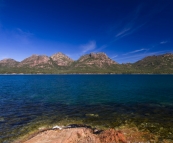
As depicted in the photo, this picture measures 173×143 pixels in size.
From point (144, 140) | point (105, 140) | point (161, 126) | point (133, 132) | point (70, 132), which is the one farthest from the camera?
point (161, 126)

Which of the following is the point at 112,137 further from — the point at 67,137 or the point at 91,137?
the point at 67,137

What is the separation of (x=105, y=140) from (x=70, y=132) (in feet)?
19.2

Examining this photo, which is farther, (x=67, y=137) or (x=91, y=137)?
(x=91, y=137)

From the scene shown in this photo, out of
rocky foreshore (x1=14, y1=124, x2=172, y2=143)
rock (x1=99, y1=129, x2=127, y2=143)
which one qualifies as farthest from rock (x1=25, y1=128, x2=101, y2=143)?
rock (x1=99, y1=129, x2=127, y2=143)

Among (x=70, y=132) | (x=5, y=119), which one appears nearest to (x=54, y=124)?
(x=70, y=132)

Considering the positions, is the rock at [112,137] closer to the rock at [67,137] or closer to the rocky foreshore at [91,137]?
the rocky foreshore at [91,137]

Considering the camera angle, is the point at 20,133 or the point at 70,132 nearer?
the point at 70,132

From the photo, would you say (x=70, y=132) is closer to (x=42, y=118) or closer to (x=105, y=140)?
(x=105, y=140)

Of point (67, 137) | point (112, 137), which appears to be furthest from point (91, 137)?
point (67, 137)

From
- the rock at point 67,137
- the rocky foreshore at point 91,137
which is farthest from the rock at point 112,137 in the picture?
the rock at point 67,137

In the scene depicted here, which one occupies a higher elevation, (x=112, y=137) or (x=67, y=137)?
(x=112, y=137)

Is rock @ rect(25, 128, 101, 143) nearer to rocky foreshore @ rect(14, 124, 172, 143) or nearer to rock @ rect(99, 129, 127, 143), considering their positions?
rocky foreshore @ rect(14, 124, 172, 143)

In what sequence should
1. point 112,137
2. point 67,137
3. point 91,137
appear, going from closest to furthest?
point 112,137 → point 67,137 → point 91,137

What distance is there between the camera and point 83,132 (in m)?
21.8
